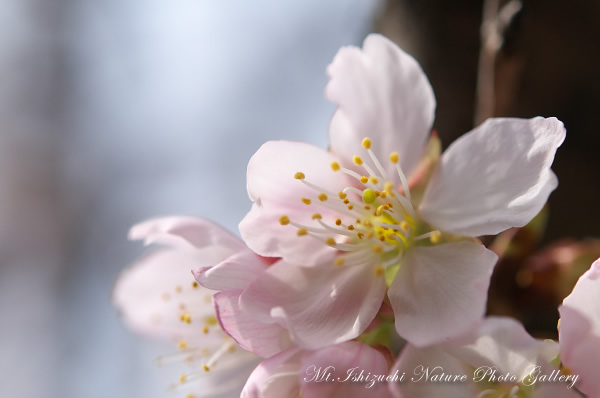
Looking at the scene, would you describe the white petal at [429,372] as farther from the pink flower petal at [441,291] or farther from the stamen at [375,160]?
the stamen at [375,160]

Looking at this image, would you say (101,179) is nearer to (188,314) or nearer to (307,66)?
(307,66)

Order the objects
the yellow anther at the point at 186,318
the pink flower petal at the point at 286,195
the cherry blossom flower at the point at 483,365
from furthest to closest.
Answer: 1. the yellow anther at the point at 186,318
2. the pink flower petal at the point at 286,195
3. the cherry blossom flower at the point at 483,365

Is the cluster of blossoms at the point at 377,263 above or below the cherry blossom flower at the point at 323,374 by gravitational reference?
above

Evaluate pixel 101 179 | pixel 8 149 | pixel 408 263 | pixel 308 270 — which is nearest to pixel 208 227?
pixel 308 270

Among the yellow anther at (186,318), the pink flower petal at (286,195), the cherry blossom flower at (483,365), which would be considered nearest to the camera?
the cherry blossom flower at (483,365)

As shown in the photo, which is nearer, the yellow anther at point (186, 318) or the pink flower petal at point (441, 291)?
the pink flower petal at point (441, 291)

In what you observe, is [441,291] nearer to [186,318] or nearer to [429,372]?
[429,372]

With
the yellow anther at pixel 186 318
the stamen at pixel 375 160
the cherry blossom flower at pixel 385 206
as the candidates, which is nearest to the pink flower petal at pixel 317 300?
the cherry blossom flower at pixel 385 206

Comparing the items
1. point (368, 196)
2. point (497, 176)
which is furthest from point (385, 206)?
point (497, 176)
